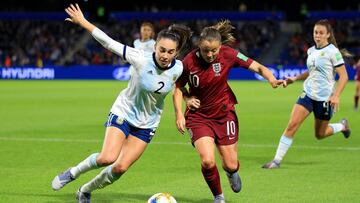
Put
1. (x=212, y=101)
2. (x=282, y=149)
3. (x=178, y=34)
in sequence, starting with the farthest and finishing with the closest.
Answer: (x=282, y=149)
(x=212, y=101)
(x=178, y=34)

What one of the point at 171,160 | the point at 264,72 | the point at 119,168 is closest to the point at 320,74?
the point at 171,160

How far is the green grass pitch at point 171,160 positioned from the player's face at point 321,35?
2028mm

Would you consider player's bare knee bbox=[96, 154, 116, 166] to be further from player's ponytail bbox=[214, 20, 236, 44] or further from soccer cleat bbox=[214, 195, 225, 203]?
player's ponytail bbox=[214, 20, 236, 44]

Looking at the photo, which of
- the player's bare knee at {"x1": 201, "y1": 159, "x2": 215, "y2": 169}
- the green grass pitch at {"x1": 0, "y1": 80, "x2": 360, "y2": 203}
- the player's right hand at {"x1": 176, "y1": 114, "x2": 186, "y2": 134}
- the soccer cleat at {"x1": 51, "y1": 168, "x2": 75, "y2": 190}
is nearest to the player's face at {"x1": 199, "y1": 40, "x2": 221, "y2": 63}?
the player's right hand at {"x1": 176, "y1": 114, "x2": 186, "y2": 134}

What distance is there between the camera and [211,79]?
9469 mm

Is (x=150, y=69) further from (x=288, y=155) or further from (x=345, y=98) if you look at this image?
(x=345, y=98)

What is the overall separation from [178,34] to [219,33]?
0.61 m

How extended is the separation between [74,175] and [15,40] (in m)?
51.4

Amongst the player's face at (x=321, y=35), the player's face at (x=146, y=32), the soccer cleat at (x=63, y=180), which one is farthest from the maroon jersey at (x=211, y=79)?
the player's face at (x=146, y=32)

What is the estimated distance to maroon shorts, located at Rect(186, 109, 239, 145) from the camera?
31.3ft

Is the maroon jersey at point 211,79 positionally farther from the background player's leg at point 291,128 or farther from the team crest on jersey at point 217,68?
the background player's leg at point 291,128

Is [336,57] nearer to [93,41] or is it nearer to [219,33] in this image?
[219,33]

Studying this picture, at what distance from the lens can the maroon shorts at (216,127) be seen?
9539mm

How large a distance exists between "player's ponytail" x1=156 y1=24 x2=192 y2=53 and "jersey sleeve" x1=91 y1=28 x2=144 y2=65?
1.04ft
